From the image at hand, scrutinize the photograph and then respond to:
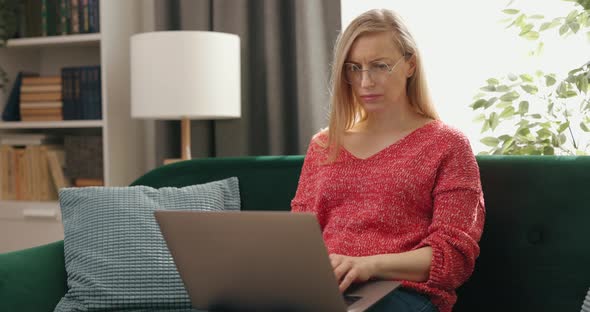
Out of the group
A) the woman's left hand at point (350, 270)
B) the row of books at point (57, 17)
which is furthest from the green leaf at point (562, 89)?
the row of books at point (57, 17)

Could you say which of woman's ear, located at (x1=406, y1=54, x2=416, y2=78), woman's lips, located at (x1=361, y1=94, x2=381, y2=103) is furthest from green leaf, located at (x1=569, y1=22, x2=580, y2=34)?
woman's lips, located at (x1=361, y1=94, x2=381, y2=103)

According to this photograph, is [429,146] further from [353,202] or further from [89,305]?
[89,305]

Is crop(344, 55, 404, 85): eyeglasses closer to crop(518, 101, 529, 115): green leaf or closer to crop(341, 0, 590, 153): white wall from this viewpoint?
crop(518, 101, 529, 115): green leaf

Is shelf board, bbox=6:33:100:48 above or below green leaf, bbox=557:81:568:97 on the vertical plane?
above

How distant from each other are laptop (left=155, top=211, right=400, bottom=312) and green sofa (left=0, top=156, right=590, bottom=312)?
0.49 metres

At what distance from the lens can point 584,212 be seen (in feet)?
5.45

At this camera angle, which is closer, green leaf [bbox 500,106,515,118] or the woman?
the woman

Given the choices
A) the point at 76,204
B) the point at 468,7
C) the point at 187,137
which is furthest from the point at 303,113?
the point at 76,204

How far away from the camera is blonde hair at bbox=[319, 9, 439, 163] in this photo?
1713mm

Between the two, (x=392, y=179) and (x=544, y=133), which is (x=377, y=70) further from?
(x=544, y=133)

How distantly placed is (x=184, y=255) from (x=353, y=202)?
0.52 m

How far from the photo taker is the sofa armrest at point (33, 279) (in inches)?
68.1

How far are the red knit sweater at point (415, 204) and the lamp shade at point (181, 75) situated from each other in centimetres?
92

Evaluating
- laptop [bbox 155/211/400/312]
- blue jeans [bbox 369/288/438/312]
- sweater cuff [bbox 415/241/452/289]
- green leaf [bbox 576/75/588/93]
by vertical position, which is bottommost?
blue jeans [bbox 369/288/438/312]
